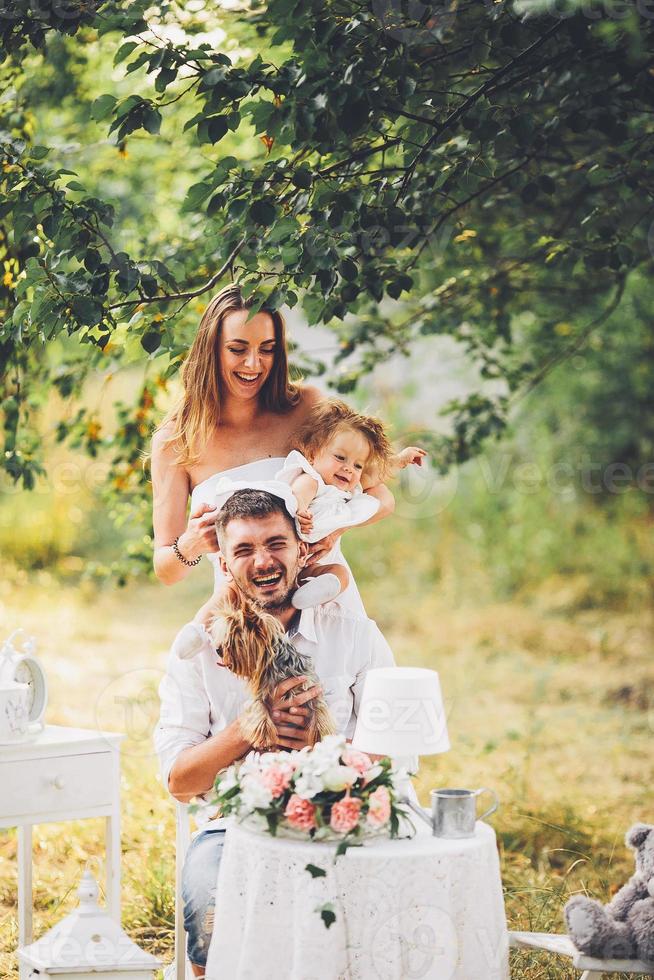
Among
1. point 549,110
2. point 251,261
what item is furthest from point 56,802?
point 549,110

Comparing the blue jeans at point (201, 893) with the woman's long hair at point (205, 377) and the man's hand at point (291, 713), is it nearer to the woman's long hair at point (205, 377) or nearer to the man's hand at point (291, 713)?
the man's hand at point (291, 713)

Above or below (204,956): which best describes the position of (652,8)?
above

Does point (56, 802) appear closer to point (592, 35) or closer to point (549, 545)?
point (592, 35)

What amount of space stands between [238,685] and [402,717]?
1.85 feet

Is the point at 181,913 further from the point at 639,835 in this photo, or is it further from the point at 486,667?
the point at 486,667

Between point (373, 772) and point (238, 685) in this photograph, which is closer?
point (373, 772)

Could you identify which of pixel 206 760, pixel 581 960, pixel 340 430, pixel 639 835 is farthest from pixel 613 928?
pixel 340 430

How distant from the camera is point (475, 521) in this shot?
10.0 m

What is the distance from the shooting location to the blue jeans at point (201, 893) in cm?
278

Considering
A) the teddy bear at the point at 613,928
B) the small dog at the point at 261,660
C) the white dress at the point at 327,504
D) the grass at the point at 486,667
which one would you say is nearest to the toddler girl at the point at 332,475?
the white dress at the point at 327,504

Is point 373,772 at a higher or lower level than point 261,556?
lower

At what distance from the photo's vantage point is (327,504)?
3057mm

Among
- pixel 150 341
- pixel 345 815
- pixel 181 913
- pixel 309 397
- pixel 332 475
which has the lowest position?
pixel 181 913

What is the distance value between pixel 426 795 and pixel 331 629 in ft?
7.21
